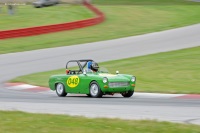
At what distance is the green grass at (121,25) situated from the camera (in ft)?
104

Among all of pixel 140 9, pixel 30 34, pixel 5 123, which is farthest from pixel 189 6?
Answer: pixel 5 123

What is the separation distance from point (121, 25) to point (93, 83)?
23.0 metres

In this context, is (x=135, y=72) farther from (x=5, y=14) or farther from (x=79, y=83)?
(x=5, y=14)

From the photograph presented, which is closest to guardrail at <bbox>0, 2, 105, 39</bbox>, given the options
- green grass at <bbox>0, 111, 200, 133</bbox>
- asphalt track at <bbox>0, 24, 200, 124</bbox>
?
asphalt track at <bbox>0, 24, 200, 124</bbox>

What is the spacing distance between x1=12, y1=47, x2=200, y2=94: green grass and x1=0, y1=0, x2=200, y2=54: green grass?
664 centimetres

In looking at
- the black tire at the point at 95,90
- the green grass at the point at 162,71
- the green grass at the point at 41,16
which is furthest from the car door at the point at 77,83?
the green grass at the point at 41,16

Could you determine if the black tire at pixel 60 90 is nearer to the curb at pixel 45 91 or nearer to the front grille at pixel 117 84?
the curb at pixel 45 91

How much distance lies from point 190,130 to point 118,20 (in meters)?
33.0

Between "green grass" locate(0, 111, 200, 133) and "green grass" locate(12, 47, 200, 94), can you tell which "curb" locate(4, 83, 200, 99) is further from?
"green grass" locate(0, 111, 200, 133)

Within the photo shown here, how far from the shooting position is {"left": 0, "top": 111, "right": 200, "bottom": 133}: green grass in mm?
8727

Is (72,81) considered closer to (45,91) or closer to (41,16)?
(45,91)

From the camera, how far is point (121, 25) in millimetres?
39438

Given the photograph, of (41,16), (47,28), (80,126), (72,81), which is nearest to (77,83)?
(72,81)

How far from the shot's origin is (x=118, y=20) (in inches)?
1635
